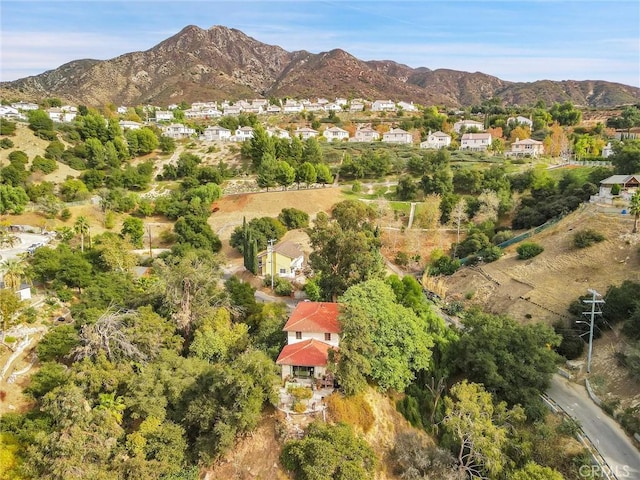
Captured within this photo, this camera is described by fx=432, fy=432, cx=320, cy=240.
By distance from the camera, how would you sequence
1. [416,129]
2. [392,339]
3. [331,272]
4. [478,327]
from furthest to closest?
[416,129], [331,272], [478,327], [392,339]

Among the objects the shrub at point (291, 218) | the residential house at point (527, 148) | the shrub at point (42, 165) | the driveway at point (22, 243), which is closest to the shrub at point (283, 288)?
the shrub at point (291, 218)

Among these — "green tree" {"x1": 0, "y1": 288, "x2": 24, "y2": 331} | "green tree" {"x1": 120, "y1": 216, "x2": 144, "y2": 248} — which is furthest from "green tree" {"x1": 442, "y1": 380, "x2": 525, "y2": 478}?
"green tree" {"x1": 120, "y1": 216, "x2": 144, "y2": 248}

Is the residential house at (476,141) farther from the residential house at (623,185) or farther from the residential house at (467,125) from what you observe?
the residential house at (623,185)

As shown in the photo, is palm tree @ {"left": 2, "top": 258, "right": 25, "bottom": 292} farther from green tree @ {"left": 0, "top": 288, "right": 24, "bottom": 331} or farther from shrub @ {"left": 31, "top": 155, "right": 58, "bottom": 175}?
shrub @ {"left": 31, "top": 155, "right": 58, "bottom": 175}

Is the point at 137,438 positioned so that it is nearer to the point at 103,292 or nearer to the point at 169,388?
the point at 169,388

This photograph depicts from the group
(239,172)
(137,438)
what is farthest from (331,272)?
(239,172)

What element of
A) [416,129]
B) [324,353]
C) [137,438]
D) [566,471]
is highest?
[416,129]
